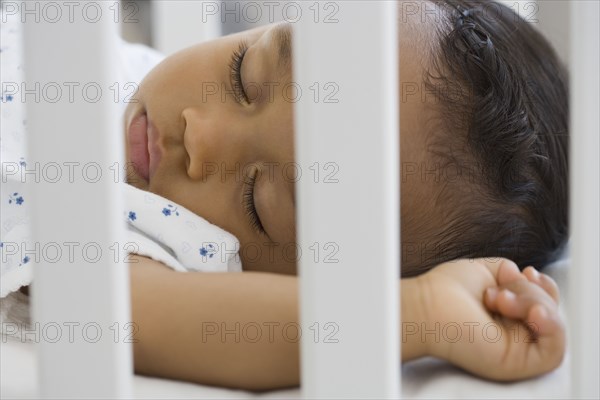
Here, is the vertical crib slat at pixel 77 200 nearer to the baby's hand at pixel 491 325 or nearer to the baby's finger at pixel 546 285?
the baby's hand at pixel 491 325

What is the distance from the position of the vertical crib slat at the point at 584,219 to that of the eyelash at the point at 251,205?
0.40 metres

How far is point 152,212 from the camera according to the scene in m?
0.78

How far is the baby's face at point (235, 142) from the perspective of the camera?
0.78 metres

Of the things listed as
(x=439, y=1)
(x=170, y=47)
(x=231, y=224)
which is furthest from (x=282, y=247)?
(x=170, y=47)

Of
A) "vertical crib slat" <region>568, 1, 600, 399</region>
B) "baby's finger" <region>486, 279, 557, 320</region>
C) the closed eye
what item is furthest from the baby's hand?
the closed eye

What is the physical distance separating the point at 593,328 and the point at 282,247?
411mm

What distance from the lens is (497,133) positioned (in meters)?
0.78

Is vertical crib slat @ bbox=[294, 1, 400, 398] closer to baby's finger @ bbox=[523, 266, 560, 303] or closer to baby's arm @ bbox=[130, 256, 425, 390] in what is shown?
baby's arm @ bbox=[130, 256, 425, 390]

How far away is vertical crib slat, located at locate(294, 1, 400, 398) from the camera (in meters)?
0.41

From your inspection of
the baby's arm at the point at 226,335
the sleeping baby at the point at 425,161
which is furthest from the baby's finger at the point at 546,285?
the baby's arm at the point at 226,335

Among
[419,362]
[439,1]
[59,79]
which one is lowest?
[419,362]

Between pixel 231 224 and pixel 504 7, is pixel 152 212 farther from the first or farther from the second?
pixel 504 7

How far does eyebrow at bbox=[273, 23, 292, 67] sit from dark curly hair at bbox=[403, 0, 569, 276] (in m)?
0.16

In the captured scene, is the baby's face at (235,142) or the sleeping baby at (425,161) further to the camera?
the baby's face at (235,142)
